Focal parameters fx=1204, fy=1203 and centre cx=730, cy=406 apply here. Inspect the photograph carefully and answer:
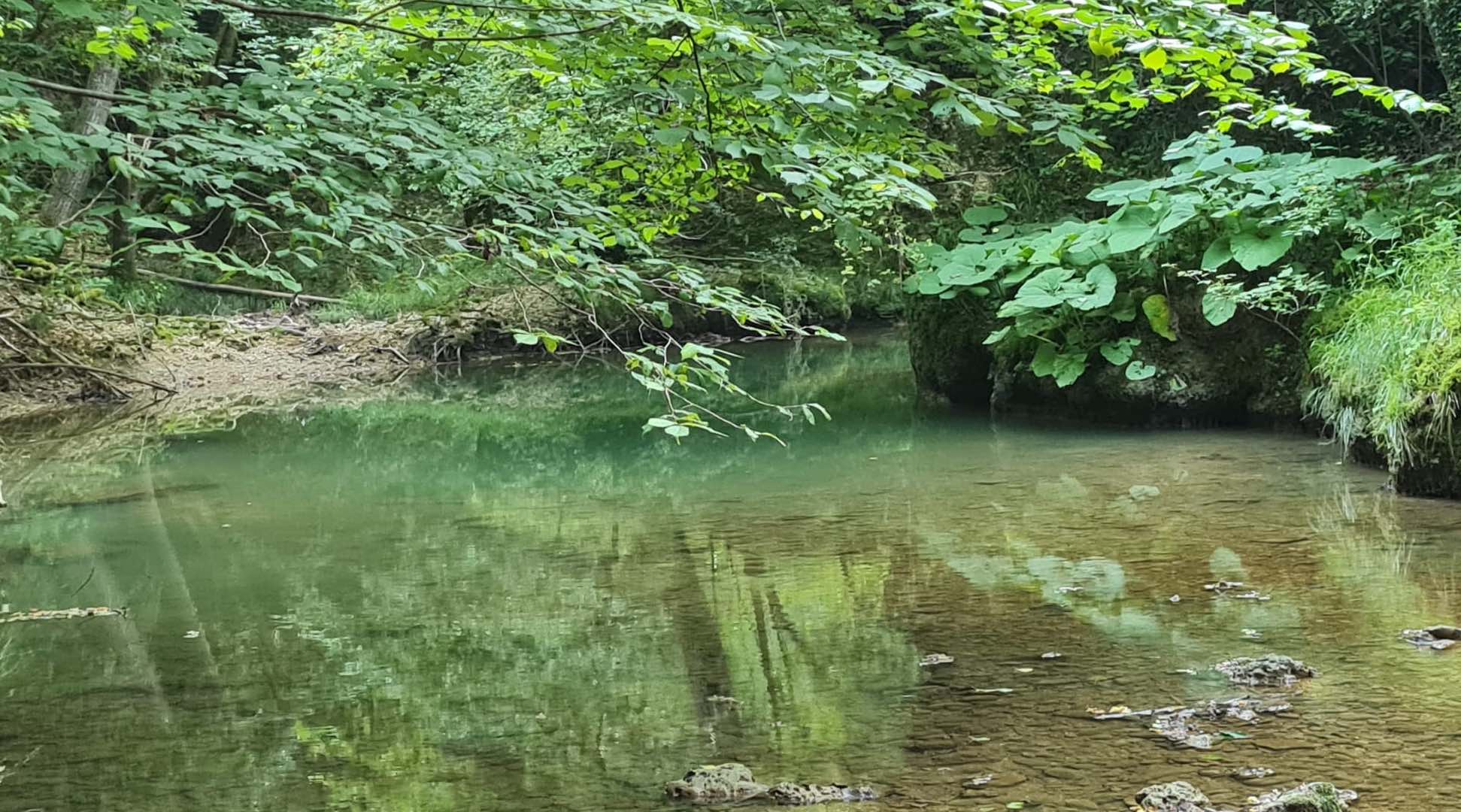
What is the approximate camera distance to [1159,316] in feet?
28.6

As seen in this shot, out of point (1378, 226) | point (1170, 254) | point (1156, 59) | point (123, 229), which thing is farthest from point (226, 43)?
point (1156, 59)

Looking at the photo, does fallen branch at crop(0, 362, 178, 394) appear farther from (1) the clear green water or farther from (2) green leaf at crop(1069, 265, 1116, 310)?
(2) green leaf at crop(1069, 265, 1116, 310)

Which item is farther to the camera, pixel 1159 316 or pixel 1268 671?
pixel 1159 316

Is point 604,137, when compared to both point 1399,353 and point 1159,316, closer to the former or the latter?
point 1399,353

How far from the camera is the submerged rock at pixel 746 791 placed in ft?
9.24

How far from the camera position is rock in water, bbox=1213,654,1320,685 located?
3.43 meters

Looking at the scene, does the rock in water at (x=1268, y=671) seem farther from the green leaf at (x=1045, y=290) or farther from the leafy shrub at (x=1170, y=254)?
the green leaf at (x=1045, y=290)

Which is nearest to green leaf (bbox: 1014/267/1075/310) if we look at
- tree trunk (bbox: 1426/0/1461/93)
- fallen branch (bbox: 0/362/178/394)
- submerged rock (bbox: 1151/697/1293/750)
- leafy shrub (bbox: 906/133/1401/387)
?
leafy shrub (bbox: 906/133/1401/387)

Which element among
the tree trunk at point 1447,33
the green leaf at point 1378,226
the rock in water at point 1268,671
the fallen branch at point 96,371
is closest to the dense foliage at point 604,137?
the rock in water at point 1268,671

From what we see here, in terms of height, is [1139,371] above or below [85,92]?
below

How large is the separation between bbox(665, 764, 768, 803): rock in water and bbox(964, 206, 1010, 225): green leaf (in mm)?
7791

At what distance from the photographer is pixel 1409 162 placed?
10273mm

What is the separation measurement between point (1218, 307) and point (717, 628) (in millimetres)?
5373

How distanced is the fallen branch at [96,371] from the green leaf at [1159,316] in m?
10.4
